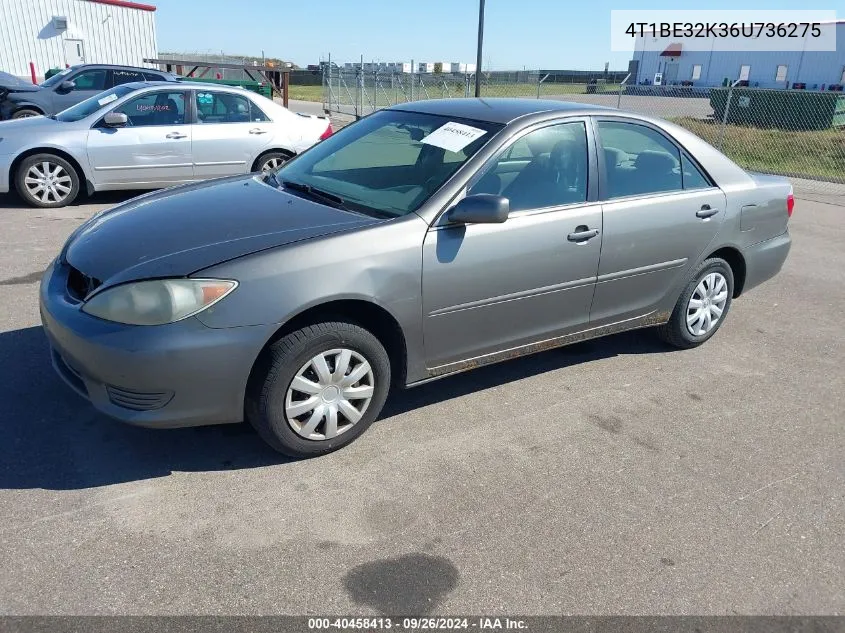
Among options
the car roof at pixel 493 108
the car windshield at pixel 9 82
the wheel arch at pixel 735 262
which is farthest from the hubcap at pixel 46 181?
the car windshield at pixel 9 82

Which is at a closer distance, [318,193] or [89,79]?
[318,193]

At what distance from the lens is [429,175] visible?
3699 millimetres

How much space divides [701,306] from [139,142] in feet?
21.4

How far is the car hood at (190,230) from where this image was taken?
301 cm

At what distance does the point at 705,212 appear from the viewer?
14.8 ft

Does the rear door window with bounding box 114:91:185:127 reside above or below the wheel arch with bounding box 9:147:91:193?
above

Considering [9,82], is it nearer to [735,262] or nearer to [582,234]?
[582,234]

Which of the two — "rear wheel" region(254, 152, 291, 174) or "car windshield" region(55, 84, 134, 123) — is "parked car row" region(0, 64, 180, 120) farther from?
"rear wheel" region(254, 152, 291, 174)

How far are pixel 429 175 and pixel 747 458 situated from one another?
2208 mm

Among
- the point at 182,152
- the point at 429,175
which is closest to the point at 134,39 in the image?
the point at 182,152

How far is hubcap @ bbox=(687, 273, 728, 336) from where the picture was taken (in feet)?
15.6

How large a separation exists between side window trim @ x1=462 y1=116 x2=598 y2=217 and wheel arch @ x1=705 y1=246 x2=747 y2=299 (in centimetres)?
124

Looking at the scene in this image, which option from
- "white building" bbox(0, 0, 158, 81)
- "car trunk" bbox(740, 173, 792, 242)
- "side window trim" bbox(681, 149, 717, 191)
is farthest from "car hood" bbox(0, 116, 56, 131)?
"white building" bbox(0, 0, 158, 81)

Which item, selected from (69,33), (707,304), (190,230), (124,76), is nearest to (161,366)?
(190,230)
